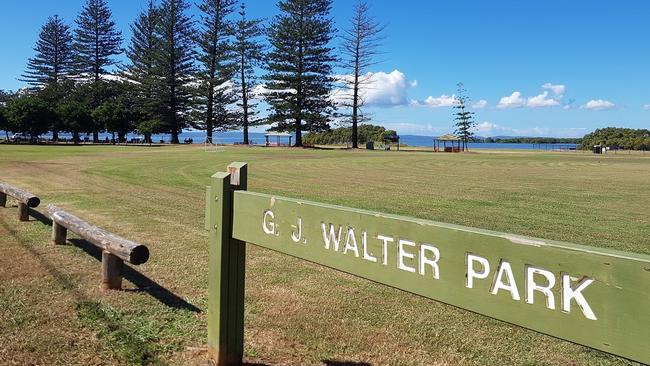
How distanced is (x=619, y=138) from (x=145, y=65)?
6803cm

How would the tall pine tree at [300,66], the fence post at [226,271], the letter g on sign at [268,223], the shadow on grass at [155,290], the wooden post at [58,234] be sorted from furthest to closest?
1. the tall pine tree at [300,66]
2. the wooden post at [58,234]
3. the shadow on grass at [155,290]
4. the fence post at [226,271]
5. the letter g on sign at [268,223]

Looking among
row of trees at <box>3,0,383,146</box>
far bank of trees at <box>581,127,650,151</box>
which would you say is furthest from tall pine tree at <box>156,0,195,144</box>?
far bank of trees at <box>581,127,650,151</box>

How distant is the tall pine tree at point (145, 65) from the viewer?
221 feet

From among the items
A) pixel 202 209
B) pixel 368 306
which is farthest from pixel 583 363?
pixel 202 209

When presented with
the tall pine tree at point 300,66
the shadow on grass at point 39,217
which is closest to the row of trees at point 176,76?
the tall pine tree at point 300,66

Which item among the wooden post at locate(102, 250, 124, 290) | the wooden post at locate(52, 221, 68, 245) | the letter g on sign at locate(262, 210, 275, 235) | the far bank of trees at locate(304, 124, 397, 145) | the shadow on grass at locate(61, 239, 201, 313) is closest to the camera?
the letter g on sign at locate(262, 210, 275, 235)

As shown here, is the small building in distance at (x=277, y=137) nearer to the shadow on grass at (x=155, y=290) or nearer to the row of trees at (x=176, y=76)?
the row of trees at (x=176, y=76)

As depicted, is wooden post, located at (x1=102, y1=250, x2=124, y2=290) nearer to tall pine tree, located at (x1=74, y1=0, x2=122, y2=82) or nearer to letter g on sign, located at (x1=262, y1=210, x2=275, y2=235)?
letter g on sign, located at (x1=262, y1=210, x2=275, y2=235)

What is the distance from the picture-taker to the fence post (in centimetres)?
340

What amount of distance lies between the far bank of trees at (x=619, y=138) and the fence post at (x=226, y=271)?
2940 inches

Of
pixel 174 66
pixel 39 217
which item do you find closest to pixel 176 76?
pixel 174 66

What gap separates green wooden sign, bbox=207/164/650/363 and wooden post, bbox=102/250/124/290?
2893 mm

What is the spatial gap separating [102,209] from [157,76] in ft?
199

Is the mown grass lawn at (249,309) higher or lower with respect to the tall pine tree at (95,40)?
lower
